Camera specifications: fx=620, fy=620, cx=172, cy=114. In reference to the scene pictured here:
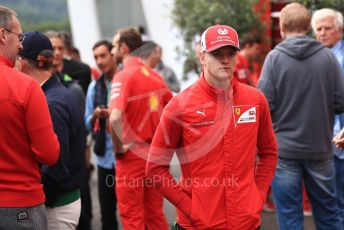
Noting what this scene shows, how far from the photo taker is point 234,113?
11.3ft

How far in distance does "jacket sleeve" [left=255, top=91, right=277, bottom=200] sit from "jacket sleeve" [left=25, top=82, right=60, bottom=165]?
47.4 inches

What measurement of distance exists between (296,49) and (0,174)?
8.21 feet

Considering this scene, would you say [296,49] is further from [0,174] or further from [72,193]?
[0,174]

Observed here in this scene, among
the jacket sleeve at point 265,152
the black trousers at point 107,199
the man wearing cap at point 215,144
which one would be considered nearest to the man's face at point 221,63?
the man wearing cap at point 215,144

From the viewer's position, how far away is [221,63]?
346 centimetres

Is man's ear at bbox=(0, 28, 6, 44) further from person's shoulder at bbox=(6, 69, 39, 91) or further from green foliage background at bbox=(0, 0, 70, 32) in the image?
green foliage background at bbox=(0, 0, 70, 32)

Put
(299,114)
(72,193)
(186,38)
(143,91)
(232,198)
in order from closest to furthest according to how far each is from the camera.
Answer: (232,198) → (72,193) → (299,114) → (143,91) → (186,38)

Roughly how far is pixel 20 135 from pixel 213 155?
3.57 feet

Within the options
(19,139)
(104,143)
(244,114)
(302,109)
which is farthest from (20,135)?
(104,143)

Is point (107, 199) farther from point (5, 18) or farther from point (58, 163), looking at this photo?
point (5, 18)

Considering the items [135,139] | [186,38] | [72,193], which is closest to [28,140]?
[72,193]

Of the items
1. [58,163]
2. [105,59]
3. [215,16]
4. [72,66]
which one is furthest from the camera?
[215,16]

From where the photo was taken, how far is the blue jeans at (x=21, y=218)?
135 inches

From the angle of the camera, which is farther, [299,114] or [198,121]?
[299,114]
